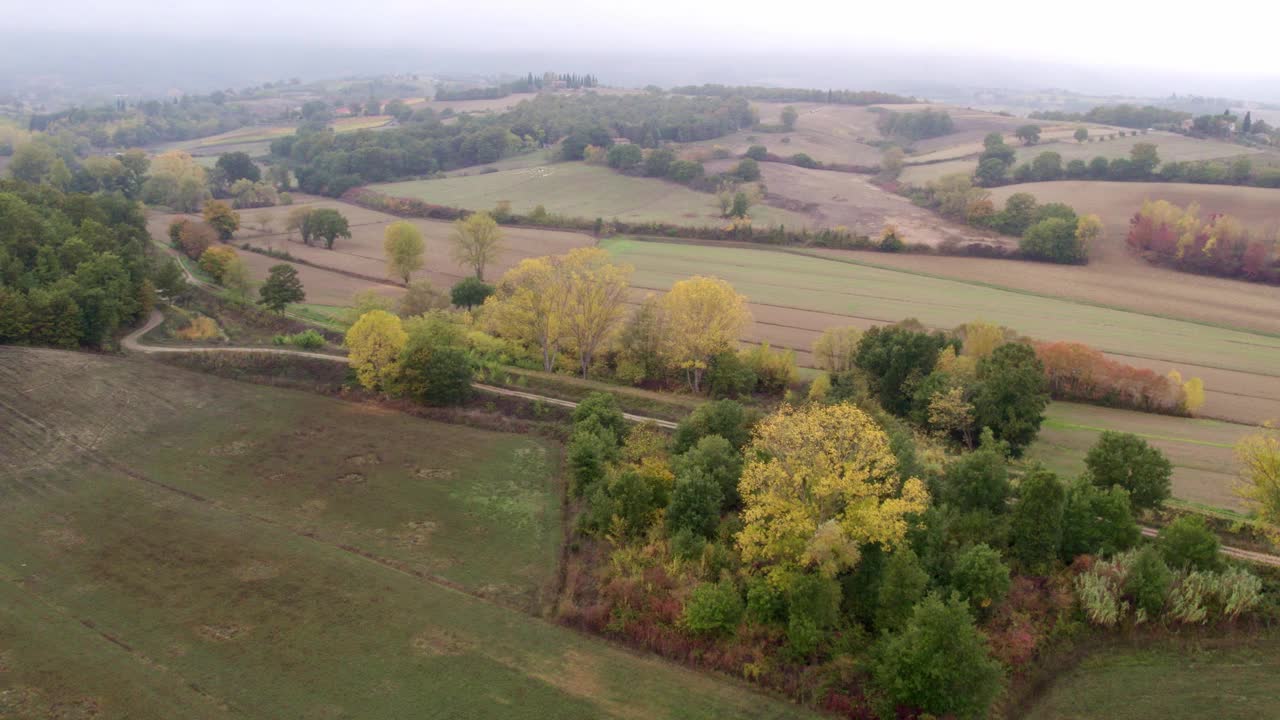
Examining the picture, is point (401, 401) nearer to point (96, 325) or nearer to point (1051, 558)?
point (96, 325)

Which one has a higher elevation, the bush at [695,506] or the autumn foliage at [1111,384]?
the autumn foliage at [1111,384]

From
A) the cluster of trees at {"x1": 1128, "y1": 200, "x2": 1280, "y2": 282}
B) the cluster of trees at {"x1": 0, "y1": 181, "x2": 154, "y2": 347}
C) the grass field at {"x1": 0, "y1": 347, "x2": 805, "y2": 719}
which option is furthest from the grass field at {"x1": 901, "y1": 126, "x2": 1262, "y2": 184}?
the cluster of trees at {"x1": 0, "y1": 181, "x2": 154, "y2": 347}

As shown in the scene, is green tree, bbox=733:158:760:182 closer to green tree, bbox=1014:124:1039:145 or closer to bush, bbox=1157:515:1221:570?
green tree, bbox=1014:124:1039:145

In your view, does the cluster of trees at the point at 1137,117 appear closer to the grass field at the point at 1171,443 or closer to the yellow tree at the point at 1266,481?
the grass field at the point at 1171,443

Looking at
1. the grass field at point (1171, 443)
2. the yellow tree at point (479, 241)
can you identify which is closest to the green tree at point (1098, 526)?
the grass field at point (1171, 443)

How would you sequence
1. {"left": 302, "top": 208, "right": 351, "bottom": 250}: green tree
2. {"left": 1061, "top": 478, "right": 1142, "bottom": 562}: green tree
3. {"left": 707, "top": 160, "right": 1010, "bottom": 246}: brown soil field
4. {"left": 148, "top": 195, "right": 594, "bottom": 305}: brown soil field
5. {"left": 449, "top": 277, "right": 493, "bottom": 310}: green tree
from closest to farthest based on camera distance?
{"left": 1061, "top": 478, "right": 1142, "bottom": 562}: green tree
{"left": 449, "top": 277, "right": 493, "bottom": 310}: green tree
{"left": 148, "top": 195, "right": 594, "bottom": 305}: brown soil field
{"left": 302, "top": 208, "right": 351, "bottom": 250}: green tree
{"left": 707, "top": 160, "right": 1010, "bottom": 246}: brown soil field

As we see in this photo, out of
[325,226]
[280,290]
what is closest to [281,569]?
[280,290]
